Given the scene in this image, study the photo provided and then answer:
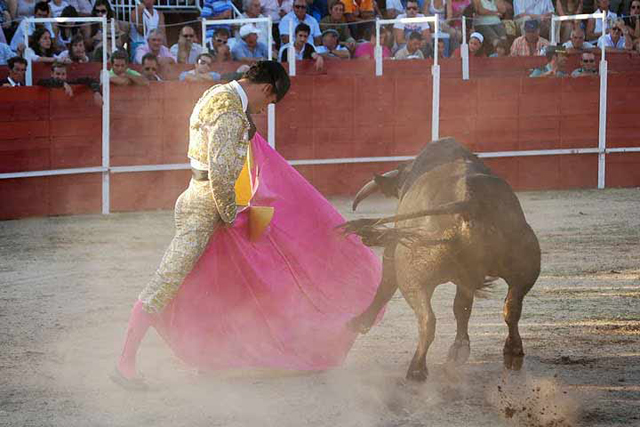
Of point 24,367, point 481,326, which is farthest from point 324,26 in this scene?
point 24,367

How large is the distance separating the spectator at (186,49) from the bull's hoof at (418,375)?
6494 millimetres

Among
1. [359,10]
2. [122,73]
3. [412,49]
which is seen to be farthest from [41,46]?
[412,49]

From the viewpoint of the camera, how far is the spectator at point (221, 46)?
10.1 m

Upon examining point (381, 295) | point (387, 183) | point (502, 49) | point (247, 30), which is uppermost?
point (247, 30)

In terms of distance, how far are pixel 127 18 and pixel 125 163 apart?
7.61 ft

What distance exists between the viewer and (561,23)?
12.7 metres

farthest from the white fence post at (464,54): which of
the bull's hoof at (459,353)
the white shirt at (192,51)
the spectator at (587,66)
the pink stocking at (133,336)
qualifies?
the pink stocking at (133,336)

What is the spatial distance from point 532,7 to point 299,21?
9.30 feet

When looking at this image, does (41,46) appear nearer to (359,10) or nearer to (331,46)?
(331,46)

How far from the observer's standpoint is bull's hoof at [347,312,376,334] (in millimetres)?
4574

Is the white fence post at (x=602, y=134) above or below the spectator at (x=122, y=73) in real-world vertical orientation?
below

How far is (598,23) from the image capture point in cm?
1273

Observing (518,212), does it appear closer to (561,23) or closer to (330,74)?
(330,74)

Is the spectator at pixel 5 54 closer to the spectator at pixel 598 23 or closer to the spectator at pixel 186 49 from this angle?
the spectator at pixel 186 49
